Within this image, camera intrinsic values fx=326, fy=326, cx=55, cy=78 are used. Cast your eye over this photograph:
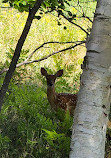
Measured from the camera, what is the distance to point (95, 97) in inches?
84.4

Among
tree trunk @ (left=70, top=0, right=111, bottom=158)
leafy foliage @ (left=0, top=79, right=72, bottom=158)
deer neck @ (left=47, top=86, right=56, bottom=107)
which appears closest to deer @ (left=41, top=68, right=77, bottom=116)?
deer neck @ (left=47, top=86, right=56, bottom=107)

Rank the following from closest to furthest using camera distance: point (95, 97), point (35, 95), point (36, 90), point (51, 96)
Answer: point (95, 97) < point (35, 95) < point (36, 90) < point (51, 96)

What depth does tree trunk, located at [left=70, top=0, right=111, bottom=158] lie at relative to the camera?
2.11m

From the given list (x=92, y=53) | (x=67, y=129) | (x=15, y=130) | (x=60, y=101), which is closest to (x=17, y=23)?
(x=60, y=101)

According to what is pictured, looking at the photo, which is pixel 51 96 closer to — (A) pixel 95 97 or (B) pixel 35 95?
(B) pixel 35 95

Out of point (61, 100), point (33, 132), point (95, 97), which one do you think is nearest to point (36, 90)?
point (61, 100)

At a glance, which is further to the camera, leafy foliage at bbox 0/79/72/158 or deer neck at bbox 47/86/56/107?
deer neck at bbox 47/86/56/107

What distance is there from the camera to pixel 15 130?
4117 millimetres

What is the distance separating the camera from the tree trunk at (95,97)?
6.91ft

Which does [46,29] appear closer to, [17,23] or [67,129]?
[17,23]

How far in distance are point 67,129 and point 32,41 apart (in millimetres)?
5024

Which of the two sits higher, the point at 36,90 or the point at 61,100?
the point at 36,90

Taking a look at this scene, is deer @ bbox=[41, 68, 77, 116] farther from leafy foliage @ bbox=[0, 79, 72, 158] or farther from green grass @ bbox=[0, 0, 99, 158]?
→ leafy foliage @ bbox=[0, 79, 72, 158]

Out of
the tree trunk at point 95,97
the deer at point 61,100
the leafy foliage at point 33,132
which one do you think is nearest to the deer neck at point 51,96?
the deer at point 61,100
